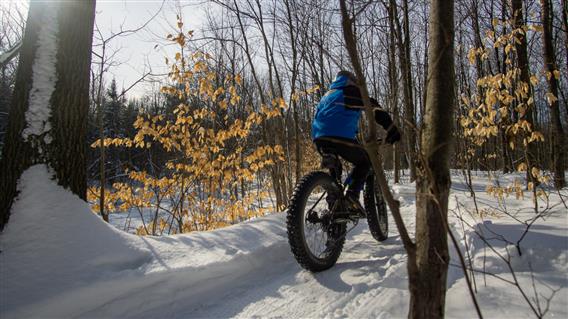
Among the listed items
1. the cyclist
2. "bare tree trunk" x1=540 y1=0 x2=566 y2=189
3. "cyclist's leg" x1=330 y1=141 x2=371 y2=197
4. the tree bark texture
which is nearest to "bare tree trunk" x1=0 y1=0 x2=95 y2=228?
the cyclist

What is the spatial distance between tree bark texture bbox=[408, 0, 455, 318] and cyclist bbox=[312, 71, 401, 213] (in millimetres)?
1675

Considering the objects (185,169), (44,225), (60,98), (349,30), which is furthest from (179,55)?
(349,30)

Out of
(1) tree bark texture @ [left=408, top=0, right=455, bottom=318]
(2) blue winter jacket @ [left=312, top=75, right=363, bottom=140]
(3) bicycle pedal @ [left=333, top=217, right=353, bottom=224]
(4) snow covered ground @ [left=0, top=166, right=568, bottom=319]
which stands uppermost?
(2) blue winter jacket @ [left=312, top=75, right=363, bottom=140]

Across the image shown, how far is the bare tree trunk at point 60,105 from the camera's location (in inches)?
89.5

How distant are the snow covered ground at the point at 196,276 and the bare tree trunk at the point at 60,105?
0.10m

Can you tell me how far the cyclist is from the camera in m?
2.85

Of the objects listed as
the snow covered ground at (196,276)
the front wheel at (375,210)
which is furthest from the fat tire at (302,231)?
the front wheel at (375,210)

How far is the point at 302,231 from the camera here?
2488 mm

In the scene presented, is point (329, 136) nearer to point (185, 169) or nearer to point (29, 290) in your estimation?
point (29, 290)

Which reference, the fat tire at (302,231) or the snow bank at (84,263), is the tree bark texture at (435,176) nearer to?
the fat tire at (302,231)

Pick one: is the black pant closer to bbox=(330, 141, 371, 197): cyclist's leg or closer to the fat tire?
bbox=(330, 141, 371, 197): cyclist's leg

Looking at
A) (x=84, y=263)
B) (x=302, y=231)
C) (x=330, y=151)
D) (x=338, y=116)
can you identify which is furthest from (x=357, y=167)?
(x=84, y=263)

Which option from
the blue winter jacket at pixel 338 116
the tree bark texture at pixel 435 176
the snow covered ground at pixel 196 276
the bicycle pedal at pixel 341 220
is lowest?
the snow covered ground at pixel 196 276

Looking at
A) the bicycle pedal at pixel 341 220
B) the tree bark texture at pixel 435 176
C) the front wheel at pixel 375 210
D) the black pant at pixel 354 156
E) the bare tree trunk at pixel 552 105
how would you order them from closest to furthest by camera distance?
the tree bark texture at pixel 435 176 < the bicycle pedal at pixel 341 220 < the black pant at pixel 354 156 < the front wheel at pixel 375 210 < the bare tree trunk at pixel 552 105
